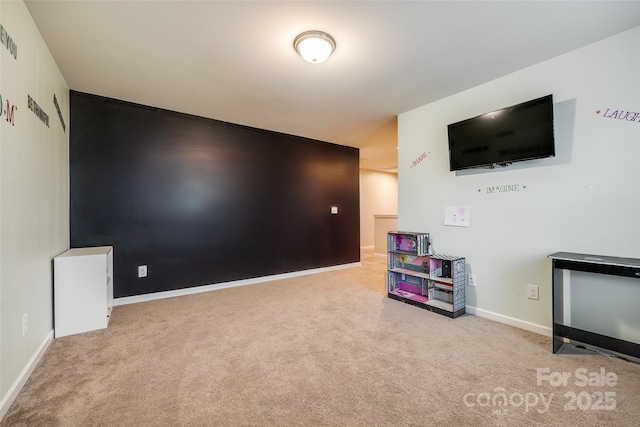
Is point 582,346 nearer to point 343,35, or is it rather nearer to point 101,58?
point 343,35

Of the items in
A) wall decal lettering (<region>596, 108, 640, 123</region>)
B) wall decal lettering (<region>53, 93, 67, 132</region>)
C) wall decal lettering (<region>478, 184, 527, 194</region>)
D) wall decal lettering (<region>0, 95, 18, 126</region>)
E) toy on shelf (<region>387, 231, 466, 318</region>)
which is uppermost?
wall decal lettering (<region>53, 93, 67, 132</region>)

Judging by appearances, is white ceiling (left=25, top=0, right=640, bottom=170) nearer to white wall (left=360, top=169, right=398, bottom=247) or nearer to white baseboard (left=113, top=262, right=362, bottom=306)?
white baseboard (left=113, top=262, right=362, bottom=306)

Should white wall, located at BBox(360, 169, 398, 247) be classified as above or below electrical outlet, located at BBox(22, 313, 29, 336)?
above

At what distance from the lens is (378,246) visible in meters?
6.57

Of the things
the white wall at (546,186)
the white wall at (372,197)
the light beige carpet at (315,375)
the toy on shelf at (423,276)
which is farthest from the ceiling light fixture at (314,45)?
the white wall at (372,197)

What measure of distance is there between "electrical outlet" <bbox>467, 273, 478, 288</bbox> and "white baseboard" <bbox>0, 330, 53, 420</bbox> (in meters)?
3.62

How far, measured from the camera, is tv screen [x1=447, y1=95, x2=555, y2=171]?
222 centimetres

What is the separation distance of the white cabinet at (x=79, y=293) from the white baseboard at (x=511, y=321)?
12.0 ft

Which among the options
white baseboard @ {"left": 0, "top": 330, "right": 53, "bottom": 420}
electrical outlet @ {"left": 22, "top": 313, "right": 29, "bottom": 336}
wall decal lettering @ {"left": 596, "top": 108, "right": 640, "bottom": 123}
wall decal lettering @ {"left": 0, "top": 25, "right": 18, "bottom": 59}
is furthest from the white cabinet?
wall decal lettering @ {"left": 596, "top": 108, "right": 640, "bottom": 123}

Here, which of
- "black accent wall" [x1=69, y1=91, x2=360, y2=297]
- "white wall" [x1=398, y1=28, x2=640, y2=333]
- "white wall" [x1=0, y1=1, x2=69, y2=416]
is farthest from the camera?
"black accent wall" [x1=69, y1=91, x2=360, y2=297]

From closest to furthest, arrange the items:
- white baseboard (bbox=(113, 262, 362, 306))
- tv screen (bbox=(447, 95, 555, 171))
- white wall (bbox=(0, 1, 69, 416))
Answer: white wall (bbox=(0, 1, 69, 416))
tv screen (bbox=(447, 95, 555, 171))
white baseboard (bbox=(113, 262, 362, 306))

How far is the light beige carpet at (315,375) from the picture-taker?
1406mm

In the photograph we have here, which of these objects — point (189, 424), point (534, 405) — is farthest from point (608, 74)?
point (189, 424)

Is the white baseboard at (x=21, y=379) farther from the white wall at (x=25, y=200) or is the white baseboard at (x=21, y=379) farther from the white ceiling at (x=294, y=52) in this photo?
the white ceiling at (x=294, y=52)
